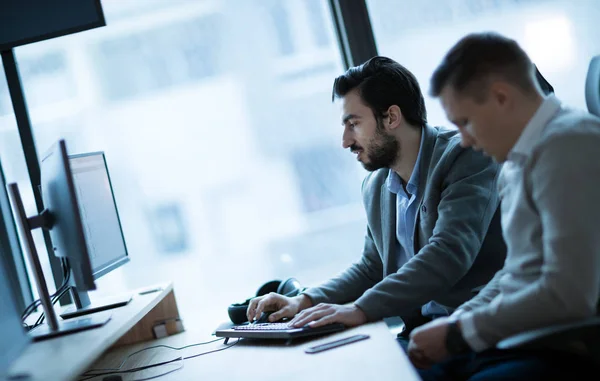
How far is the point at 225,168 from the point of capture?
314cm

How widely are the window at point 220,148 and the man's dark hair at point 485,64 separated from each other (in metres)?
1.65

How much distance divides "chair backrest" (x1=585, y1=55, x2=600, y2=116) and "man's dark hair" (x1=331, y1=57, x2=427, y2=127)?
0.55m

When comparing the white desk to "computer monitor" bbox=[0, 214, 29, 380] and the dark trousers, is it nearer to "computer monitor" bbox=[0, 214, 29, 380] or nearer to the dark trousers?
"computer monitor" bbox=[0, 214, 29, 380]

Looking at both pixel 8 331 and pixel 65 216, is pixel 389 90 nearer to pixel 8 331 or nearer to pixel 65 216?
pixel 65 216

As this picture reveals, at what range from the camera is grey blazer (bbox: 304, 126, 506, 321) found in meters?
1.95

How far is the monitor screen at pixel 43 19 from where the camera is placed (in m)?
2.99

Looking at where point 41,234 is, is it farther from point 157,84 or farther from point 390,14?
point 390,14

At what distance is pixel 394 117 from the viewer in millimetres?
2320

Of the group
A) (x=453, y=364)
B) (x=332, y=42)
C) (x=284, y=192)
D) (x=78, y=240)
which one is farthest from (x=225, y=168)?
(x=453, y=364)

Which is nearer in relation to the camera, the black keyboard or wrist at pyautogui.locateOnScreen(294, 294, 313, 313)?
the black keyboard

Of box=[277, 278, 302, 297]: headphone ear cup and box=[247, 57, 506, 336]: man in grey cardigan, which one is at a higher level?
box=[247, 57, 506, 336]: man in grey cardigan

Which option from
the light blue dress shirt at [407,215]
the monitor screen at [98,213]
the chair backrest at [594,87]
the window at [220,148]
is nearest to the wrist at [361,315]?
the light blue dress shirt at [407,215]

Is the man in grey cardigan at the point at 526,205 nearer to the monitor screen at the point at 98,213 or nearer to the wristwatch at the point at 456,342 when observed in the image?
the wristwatch at the point at 456,342

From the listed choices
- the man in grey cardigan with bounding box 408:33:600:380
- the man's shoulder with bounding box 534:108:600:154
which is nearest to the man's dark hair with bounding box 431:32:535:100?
the man in grey cardigan with bounding box 408:33:600:380
